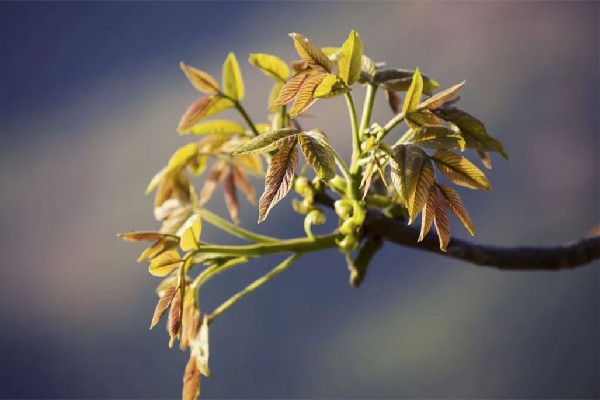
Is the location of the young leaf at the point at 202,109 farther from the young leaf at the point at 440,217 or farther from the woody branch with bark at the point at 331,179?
the young leaf at the point at 440,217

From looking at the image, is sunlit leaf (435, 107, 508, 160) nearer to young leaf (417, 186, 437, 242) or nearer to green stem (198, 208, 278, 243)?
young leaf (417, 186, 437, 242)

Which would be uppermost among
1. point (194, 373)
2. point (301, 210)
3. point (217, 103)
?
point (217, 103)

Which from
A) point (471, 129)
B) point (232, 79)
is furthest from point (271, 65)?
point (471, 129)

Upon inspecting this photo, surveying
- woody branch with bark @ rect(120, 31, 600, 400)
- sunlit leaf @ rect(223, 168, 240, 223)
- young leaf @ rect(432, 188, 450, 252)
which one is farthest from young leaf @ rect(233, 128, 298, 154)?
sunlit leaf @ rect(223, 168, 240, 223)

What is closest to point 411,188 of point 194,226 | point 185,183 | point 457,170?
point 457,170

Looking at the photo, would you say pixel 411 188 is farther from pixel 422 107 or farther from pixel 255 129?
pixel 255 129

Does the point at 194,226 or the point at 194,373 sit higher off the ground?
the point at 194,226

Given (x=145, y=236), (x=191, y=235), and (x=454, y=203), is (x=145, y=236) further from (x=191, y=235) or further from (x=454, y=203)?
(x=454, y=203)
